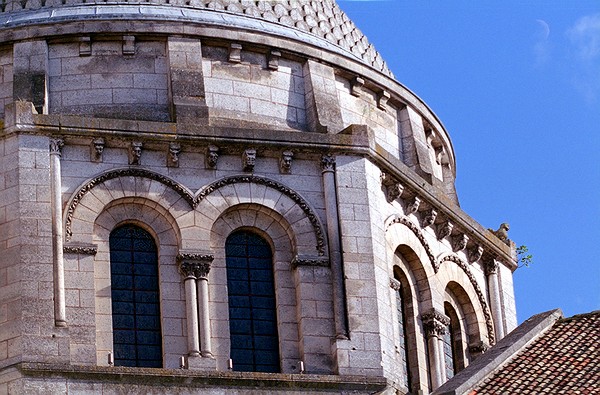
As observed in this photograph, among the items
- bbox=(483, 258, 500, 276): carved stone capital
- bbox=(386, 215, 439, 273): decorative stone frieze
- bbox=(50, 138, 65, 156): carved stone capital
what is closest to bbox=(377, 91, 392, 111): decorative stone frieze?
bbox=(386, 215, 439, 273): decorative stone frieze

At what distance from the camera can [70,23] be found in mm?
57219

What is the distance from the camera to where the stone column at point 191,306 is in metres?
53.9

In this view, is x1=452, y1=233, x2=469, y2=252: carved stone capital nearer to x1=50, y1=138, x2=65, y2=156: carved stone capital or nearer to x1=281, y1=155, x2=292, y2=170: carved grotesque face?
x1=281, y1=155, x2=292, y2=170: carved grotesque face

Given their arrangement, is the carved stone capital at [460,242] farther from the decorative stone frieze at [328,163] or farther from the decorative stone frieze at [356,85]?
the decorative stone frieze at [328,163]

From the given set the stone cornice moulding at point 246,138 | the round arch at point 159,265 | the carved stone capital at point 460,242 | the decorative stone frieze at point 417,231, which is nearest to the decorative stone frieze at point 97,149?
the stone cornice moulding at point 246,138

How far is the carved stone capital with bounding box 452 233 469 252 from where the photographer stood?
2370 inches

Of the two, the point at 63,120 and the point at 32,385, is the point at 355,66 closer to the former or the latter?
the point at 63,120

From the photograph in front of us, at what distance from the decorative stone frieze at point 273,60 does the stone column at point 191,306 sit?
547 centimetres

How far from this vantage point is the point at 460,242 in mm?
60188

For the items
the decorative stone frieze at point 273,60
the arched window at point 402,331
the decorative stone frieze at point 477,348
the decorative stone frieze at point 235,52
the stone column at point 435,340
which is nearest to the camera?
the arched window at point 402,331

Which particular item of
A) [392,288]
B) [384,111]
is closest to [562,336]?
[392,288]

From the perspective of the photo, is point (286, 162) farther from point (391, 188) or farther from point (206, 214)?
point (391, 188)

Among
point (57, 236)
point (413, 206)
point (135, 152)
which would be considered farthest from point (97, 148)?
point (413, 206)

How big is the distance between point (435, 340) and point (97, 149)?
8.53m
